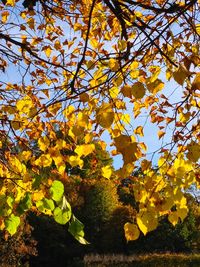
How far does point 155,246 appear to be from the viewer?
22.7 meters

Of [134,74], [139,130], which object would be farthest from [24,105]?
[134,74]

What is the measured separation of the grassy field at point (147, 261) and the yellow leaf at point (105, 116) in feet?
Result: 56.7

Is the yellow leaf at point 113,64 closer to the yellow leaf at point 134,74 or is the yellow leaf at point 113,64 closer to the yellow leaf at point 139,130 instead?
the yellow leaf at point 134,74

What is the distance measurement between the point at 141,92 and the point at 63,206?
701 millimetres

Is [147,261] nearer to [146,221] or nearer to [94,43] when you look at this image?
[94,43]

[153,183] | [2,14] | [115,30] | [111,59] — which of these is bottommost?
[153,183]

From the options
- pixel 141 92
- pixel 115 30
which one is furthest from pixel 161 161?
pixel 115 30

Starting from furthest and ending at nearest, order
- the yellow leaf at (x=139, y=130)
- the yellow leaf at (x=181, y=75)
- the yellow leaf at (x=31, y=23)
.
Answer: the yellow leaf at (x=31, y=23) < the yellow leaf at (x=139, y=130) < the yellow leaf at (x=181, y=75)

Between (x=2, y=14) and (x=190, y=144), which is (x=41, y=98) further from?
(x=190, y=144)

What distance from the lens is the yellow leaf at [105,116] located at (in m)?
2.33

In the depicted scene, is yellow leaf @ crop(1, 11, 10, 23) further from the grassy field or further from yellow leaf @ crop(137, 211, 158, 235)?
the grassy field

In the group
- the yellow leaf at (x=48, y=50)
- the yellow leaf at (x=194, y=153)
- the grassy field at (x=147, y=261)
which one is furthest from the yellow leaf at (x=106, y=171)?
the grassy field at (x=147, y=261)

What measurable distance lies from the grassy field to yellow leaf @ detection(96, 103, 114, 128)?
1729 centimetres

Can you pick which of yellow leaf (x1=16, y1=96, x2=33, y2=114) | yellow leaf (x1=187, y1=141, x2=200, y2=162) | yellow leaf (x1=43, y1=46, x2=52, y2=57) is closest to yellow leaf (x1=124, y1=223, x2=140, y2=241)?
yellow leaf (x1=187, y1=141, x2=200, y2=162)
